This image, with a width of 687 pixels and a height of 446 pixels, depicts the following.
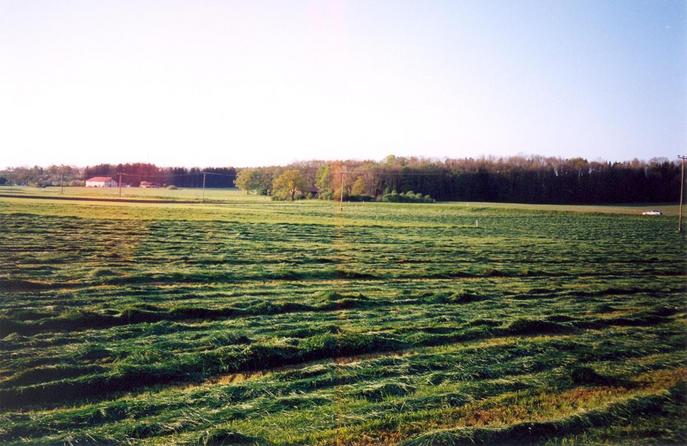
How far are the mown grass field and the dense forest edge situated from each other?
132 inches

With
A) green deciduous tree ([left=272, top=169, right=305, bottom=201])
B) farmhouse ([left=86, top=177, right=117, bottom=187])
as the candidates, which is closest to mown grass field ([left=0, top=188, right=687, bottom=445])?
green deciduous tree ([left=272, top=169, right=305, bottom=201])

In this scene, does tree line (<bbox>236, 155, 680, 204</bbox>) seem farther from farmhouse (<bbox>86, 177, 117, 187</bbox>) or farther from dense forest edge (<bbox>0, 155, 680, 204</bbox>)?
farmhouse (<bbox>86, 177, 117, 187</bbox>)

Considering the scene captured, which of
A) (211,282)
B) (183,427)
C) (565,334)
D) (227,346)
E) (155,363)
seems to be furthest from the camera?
(211,282)

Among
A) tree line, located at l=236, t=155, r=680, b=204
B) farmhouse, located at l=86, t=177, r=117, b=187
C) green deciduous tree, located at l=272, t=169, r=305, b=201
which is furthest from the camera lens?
farmhouse, located at l=86, t=177, r=117, b=187

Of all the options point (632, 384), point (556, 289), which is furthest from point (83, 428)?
point (556, 289)

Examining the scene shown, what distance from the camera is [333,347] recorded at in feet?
28.0

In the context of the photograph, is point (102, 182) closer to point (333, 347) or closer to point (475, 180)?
point (475, 180)

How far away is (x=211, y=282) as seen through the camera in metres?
14.4

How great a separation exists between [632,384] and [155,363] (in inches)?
268

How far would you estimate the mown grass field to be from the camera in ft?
19.5

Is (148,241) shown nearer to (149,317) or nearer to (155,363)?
(149,317)

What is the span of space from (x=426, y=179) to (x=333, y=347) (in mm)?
36465

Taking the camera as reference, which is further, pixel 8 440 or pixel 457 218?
pixel 457 218

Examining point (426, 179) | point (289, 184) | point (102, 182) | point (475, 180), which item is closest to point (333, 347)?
point (475, 180)
